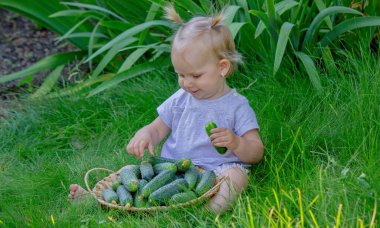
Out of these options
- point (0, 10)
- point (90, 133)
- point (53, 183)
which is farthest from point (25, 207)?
point (0, 10)

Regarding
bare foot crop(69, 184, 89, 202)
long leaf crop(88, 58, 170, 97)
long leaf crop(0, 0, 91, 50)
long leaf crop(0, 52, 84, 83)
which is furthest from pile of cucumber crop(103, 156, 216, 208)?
long leaf crop(0, 0, 91, 50)

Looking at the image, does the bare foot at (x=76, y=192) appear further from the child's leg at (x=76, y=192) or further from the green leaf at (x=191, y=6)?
the green leaf at (x=191, y=6)

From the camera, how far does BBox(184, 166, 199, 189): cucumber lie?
3.42 metres

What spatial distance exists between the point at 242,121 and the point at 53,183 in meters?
1.01

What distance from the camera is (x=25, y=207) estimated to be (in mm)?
3514

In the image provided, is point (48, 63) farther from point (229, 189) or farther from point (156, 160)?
point (229, 189)

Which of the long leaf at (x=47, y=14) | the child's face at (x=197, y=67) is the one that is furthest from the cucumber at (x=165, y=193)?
the long leaf at (x=47, y=14)

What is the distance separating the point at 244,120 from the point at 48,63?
2.24m

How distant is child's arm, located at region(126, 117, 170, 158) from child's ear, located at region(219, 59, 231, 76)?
0.48 metres

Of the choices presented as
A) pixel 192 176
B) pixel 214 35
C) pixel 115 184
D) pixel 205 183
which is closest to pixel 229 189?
pixel 205 183

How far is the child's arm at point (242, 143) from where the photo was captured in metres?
3.35

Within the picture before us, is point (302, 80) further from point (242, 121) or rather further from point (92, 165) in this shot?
point (92, 165)

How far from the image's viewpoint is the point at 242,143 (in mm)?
3447

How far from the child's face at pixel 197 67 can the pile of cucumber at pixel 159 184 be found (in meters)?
0.34
